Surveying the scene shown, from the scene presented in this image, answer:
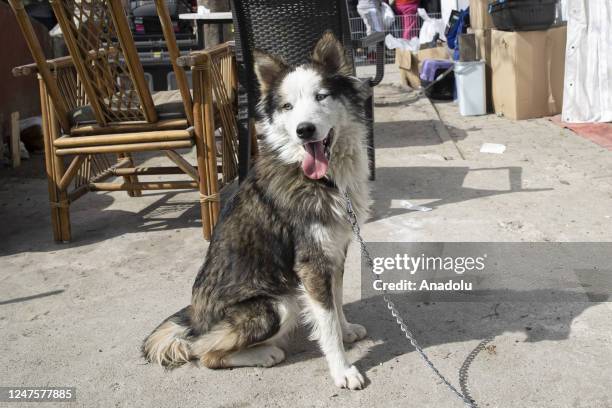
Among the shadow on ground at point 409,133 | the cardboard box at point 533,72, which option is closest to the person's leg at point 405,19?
the cardboard box at point 533,72

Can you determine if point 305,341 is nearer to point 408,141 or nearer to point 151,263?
point 151,263

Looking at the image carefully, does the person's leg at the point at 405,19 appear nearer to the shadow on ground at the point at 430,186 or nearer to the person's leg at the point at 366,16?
the person's leg at the point at 366,16

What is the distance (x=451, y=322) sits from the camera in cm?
329

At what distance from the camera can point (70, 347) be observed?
10.7 feet

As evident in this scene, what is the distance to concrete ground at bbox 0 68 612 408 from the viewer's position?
2771 mm

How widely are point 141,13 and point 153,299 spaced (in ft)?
26.5

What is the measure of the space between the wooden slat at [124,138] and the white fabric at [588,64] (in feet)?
15.2

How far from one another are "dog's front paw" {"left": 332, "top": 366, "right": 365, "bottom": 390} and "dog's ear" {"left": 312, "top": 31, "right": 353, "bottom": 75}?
1302mm

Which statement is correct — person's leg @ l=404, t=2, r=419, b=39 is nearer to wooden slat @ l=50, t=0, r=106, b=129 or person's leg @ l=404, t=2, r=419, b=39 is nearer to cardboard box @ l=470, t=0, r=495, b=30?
cardboard box @ l=470, t=0, r=495, b=30

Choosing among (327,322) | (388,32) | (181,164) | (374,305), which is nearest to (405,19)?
(388,32)

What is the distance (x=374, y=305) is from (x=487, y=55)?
5.81 meters

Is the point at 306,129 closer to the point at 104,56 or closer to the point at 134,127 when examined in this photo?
the point at 134,127

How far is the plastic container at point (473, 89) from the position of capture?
8.09 meters

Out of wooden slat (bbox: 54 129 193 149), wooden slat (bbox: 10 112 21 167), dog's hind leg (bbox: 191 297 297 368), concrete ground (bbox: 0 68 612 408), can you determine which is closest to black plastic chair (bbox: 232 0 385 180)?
wooden slat (bbox: 54 129 193 149)
